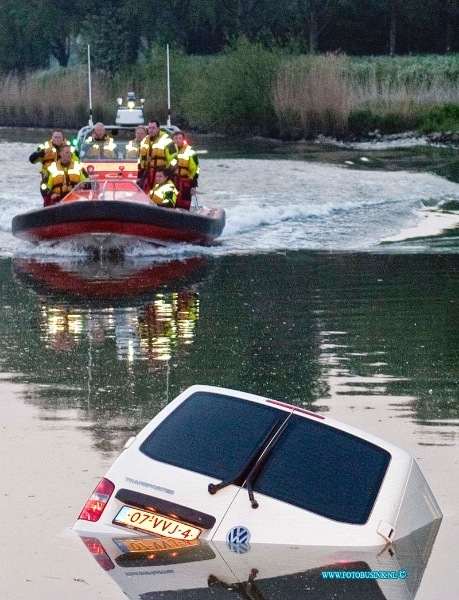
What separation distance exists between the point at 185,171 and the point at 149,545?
14816 millimetres

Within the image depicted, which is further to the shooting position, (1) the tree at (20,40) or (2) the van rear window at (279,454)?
(1) the tree at (20,40)

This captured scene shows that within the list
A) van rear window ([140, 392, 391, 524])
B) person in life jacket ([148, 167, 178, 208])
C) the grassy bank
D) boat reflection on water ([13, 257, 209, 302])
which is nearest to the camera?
van rear window ([140, 392, 391, 524])

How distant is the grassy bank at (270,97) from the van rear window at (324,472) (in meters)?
41.7

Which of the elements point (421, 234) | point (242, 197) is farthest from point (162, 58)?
point (421, 234)

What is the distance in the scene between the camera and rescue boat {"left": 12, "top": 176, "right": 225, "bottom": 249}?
62.5 ft

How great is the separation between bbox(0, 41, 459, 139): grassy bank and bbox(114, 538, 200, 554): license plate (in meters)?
42.1

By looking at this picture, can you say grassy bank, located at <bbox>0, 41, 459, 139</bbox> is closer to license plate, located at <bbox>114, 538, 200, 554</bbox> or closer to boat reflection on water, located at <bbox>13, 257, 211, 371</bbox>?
boat reflection on water, located at <bbox>13, 257, 211, 371</bbox>

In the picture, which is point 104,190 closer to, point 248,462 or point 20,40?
point 248,462

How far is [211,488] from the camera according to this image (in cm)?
613

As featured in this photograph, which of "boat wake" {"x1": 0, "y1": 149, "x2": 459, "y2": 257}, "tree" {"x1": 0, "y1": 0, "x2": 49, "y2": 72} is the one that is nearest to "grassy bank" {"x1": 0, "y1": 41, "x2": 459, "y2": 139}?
"boat wake" {"x1": 0, "y1": 149, "x2": 459, "y2": 257}

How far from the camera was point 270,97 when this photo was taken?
50.8 m

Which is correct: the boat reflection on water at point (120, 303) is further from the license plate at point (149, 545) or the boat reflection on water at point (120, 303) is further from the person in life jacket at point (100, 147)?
the license plate at point (149, 545)

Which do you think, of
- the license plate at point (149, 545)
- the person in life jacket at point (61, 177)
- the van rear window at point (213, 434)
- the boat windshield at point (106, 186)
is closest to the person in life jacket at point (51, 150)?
the person in life jacket at point (61, 177)

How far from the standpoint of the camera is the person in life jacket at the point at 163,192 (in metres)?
20.0
